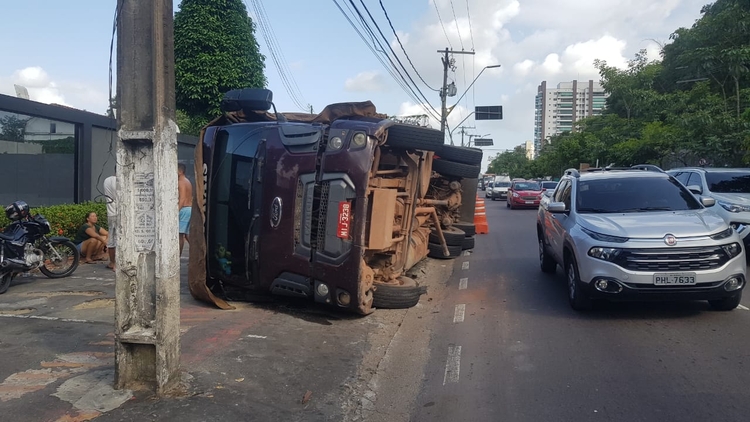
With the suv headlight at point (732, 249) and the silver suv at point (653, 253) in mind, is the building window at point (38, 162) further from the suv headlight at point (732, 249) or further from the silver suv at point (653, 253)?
the suv headlight at point (732, 249)

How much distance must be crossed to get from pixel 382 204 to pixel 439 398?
2607 mm

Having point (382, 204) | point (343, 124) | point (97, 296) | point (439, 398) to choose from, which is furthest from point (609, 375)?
point (97, 296)

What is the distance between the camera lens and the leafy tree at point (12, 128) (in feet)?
43.4

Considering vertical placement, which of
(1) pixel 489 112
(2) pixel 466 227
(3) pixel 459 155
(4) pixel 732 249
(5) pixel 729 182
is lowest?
(2) pixel 466 227

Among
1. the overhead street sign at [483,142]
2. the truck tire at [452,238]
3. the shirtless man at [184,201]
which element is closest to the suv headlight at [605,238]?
the truck tire at [452,238]

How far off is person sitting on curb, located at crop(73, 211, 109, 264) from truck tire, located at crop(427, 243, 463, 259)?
19.8 feet

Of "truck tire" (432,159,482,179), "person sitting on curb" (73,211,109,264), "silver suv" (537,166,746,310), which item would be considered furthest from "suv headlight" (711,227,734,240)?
"person sitting on curb" (73,211,109,264)

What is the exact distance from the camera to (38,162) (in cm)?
1425

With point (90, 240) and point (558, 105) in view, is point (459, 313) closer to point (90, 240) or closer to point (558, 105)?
point (90, 240)

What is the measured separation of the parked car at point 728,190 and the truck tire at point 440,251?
4.48 metres

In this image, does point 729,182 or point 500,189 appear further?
point 500,189

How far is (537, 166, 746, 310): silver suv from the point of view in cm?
693

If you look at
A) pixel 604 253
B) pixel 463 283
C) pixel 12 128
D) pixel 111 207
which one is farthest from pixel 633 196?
pixel 12 128

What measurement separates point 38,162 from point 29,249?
597 centimetres
